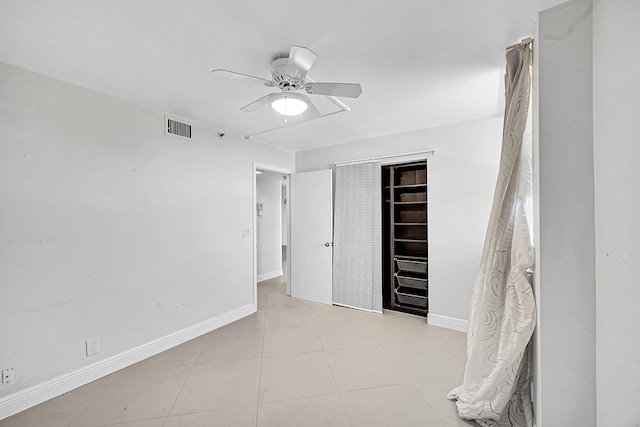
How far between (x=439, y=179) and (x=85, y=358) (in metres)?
3.86

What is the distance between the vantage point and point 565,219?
52.4 inches

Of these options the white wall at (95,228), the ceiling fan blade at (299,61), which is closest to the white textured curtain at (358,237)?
the white wall at (95,228)

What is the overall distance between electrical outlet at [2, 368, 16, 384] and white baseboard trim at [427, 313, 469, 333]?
373cm

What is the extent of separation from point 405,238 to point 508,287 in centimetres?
238

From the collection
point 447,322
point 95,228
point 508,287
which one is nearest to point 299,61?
point 508,287

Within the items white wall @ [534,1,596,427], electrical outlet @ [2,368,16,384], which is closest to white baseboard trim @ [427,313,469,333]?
white wall @ [534,1,596,427]

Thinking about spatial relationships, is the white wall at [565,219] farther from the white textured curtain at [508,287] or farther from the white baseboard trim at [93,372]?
the white baseboard trim at [93,372]

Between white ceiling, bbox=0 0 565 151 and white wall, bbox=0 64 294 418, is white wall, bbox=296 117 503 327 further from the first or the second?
white wall, bbox=0 64 294 418

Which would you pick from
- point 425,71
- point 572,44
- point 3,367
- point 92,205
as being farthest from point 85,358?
point 572,44

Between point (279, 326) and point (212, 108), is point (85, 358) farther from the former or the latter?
point (212, 108)

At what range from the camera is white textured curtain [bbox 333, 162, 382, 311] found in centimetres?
371

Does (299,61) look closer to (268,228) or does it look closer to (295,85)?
(295,85)

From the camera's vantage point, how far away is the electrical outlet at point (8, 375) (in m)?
1.81

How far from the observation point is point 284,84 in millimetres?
1862
